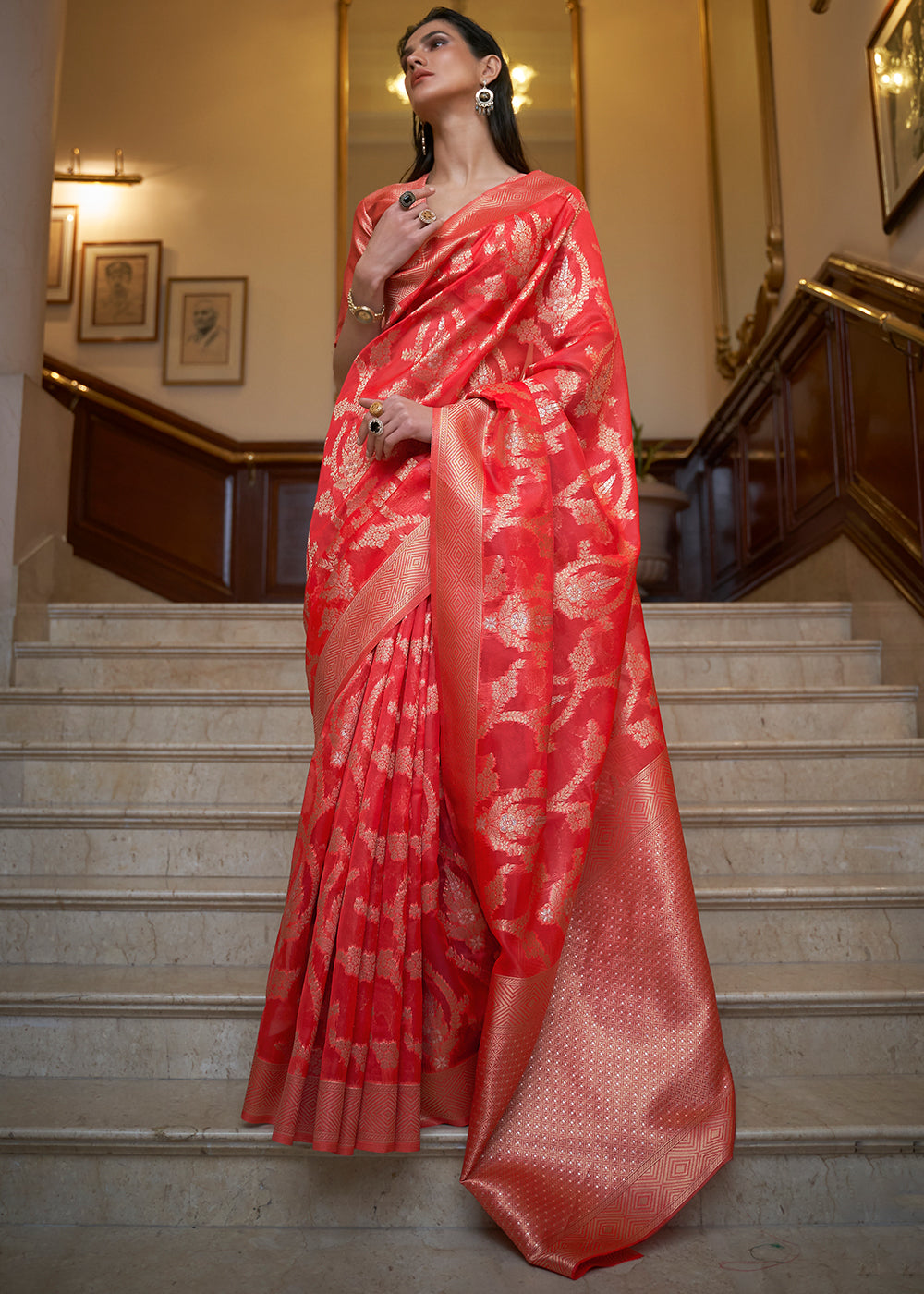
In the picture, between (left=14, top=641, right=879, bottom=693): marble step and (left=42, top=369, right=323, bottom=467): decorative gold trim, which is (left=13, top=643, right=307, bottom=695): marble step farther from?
(left=42, top=369, right=323, bottom=467): decorative gold trim

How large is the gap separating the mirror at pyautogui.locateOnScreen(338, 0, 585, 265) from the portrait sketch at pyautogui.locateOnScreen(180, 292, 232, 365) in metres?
0.69

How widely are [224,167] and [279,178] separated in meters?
0.29

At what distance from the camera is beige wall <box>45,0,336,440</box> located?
5.36m

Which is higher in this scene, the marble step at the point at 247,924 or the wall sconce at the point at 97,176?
the wall sconce at the point at 97,176

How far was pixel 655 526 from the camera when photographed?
4.76 metres

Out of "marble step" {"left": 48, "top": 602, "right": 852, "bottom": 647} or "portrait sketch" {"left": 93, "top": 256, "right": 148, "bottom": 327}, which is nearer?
"marble step" {"left": 48, "top": 602, "right": 852, "bottom": 647}

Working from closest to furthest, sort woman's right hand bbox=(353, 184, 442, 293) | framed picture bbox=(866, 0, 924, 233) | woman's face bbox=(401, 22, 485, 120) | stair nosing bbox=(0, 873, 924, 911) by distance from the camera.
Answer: woman's right hand bbox=(353, 184, 442, 293)
woman's face bbox=(401, 22, 485, 120)
stair nosing bbox=(0, 873, 924, 911)
framed picture bbox=(866, 0, 924, 233)

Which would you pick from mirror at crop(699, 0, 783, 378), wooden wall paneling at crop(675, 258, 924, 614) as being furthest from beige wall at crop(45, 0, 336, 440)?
wooden wall paneling at crop(675, 258, 924, 614)

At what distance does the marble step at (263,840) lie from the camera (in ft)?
7.21

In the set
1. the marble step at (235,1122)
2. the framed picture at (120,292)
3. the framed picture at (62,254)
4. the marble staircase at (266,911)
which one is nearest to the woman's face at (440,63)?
the marble staircase at (266,911)

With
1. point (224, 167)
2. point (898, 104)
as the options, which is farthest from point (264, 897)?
point (224, 167)

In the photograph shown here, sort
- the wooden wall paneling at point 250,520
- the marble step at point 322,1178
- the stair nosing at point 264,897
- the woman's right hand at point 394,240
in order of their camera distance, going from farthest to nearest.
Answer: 1. the wooden wall paneling at point 250,520
2. the stair nosing at point 264,897
3. the woman's right hand at point 394,240
4. the marble step at point 322,1178

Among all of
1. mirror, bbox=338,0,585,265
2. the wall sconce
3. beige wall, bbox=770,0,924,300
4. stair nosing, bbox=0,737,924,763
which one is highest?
mirror, bbox=338,0,585,265

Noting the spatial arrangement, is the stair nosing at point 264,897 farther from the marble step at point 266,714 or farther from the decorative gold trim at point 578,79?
the decorative gold trim at point 578,79
